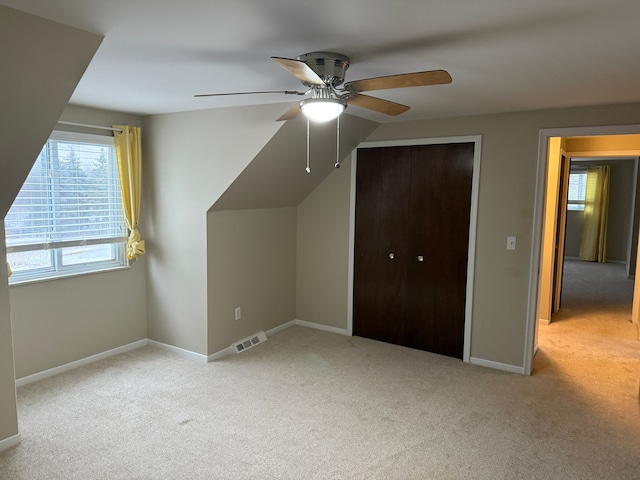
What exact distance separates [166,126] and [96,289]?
5.16 ft

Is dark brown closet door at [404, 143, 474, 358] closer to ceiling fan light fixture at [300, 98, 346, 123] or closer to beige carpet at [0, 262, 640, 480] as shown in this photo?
beige carpet at [0, 262, 640, 480]

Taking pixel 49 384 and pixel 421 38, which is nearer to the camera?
pixel 421 38

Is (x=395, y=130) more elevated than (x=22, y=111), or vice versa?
(x=395, y=130)

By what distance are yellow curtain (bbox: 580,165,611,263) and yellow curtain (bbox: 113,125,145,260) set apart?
910 centimetres

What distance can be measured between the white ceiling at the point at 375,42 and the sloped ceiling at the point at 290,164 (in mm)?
667

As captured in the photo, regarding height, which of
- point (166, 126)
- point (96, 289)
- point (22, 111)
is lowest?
point (96, 289)

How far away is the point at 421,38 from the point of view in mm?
1912

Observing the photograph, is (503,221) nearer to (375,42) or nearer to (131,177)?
(375,42)

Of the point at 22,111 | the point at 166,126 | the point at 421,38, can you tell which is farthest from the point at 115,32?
the point at 166,126

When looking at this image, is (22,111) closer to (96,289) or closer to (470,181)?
(96,289)

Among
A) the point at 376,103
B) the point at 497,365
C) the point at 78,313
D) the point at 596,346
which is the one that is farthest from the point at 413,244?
the point at 78,313

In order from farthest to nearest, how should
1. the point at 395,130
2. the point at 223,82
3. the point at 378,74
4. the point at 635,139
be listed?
the point at 635,139
the point at 395,130
the point at 223,82
the point at 378,74

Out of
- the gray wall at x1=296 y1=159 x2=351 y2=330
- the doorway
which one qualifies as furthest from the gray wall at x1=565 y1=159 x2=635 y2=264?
the gray wall at x1=296 y1=159 x2=351 y2=330

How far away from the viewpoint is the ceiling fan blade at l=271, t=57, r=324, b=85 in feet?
5.84
